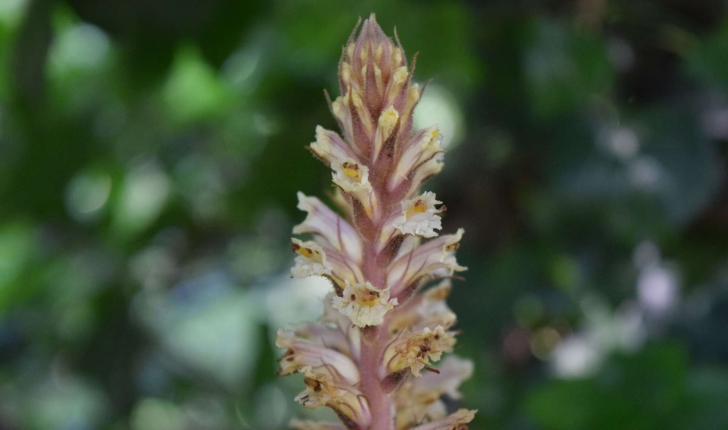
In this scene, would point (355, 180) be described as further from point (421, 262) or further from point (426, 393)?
point (426, 393)

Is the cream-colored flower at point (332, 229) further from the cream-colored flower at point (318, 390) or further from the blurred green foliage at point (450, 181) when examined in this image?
the blurred green foliage at point (450, 181)

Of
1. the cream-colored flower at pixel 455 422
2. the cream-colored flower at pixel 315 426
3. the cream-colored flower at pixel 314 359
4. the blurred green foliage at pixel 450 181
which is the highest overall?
the blurred green foliage at pixel 450 181

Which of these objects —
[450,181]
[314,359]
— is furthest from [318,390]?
[450,181]

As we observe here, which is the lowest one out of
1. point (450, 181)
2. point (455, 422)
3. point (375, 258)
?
point (455, 422)

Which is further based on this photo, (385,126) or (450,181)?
(450,181)

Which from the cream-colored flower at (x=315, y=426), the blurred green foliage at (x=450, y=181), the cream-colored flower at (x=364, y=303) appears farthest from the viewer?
the blurred green foliage at (x=450, y=181)

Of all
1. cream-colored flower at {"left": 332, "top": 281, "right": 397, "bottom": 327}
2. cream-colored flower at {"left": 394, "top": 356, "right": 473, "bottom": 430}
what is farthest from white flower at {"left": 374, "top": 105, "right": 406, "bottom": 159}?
cream-colored flower at {"left": 394, "top": 356, "right": 473, "bottom": 430}

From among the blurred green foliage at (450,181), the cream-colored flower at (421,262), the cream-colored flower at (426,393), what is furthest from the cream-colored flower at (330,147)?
the blurred green foliage at (450,181)

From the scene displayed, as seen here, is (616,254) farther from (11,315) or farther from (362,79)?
(11,315)

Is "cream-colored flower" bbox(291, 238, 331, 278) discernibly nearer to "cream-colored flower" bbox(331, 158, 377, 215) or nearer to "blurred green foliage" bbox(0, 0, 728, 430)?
"cream-colored flower" bbox(331, 158, 377, 215)
